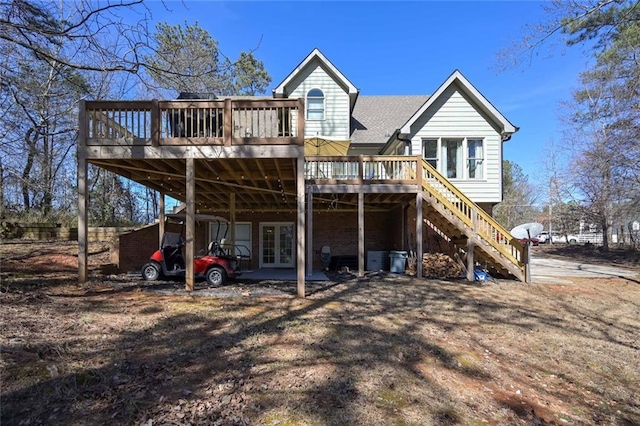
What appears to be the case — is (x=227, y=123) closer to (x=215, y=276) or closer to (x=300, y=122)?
(x=300, y=122)

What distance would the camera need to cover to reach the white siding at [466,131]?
13.8 metres

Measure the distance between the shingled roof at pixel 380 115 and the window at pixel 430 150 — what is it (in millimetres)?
2484

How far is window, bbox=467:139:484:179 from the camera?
13914 mm

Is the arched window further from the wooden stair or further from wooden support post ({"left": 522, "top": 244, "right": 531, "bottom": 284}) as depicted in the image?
wooden support post ({"left": 522, "top": 244, "right": 531, "bottom": 284})

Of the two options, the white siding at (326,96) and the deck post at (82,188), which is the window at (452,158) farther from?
the deck post at (82,188)

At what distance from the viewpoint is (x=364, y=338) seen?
17.6 feet

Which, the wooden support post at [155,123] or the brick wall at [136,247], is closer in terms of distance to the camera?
the wooden support post at [155,123]

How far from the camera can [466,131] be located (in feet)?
45.5

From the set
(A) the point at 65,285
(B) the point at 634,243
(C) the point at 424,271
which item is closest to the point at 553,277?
(C) the point at 424,271

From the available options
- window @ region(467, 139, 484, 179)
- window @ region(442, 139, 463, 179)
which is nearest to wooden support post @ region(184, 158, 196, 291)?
window @ region(442, 139, 463, 179)

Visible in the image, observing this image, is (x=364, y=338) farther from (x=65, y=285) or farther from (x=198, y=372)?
(x=65, y=285)

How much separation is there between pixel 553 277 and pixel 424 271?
454cm

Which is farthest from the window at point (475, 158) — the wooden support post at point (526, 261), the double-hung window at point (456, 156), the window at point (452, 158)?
the wooden support post at point (526, 261)

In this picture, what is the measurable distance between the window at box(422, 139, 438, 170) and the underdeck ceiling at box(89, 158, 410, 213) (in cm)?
213
